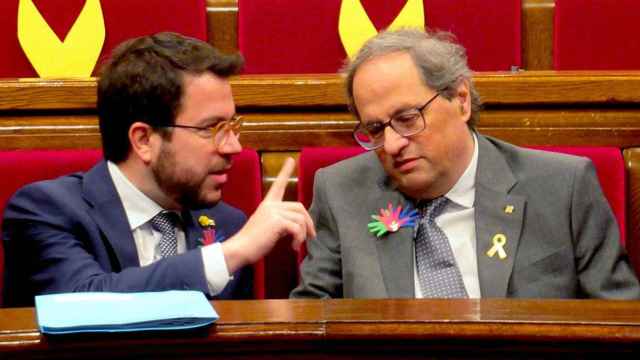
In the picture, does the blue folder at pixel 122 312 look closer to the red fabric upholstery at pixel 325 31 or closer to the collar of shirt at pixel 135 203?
the collar of shirt at pixel 135 203

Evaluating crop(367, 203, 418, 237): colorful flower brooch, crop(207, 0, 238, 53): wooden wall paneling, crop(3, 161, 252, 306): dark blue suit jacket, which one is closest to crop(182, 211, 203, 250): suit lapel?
crop(3, 161, 252, 306): dark blue suit jacket

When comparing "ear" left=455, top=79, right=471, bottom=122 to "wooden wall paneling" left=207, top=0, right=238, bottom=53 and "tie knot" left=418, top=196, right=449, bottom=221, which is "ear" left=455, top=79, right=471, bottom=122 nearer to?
"tie knot" left=418, top=196, right=449, bottom=221

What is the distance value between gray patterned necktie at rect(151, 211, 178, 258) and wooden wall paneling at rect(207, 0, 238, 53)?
13.9 inches

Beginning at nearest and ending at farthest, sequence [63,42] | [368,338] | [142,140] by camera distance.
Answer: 1. [368,338]
2. [142,140]
3. [63,42]

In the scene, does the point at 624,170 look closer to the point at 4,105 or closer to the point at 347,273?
the point at 347,273

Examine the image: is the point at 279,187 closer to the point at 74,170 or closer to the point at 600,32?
the point at 74,170

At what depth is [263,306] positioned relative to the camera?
507 millimetres

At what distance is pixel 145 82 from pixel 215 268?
0.51ft

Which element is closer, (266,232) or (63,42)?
(266,232)

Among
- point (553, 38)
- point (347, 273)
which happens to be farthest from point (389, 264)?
point (553, 38)

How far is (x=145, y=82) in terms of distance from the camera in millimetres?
741

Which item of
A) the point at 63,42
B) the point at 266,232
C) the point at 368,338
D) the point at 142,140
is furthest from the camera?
the point at 63,42

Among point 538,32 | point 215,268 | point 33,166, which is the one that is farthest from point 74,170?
point 538,32

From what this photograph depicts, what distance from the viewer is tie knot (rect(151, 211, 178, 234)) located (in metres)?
0.74
